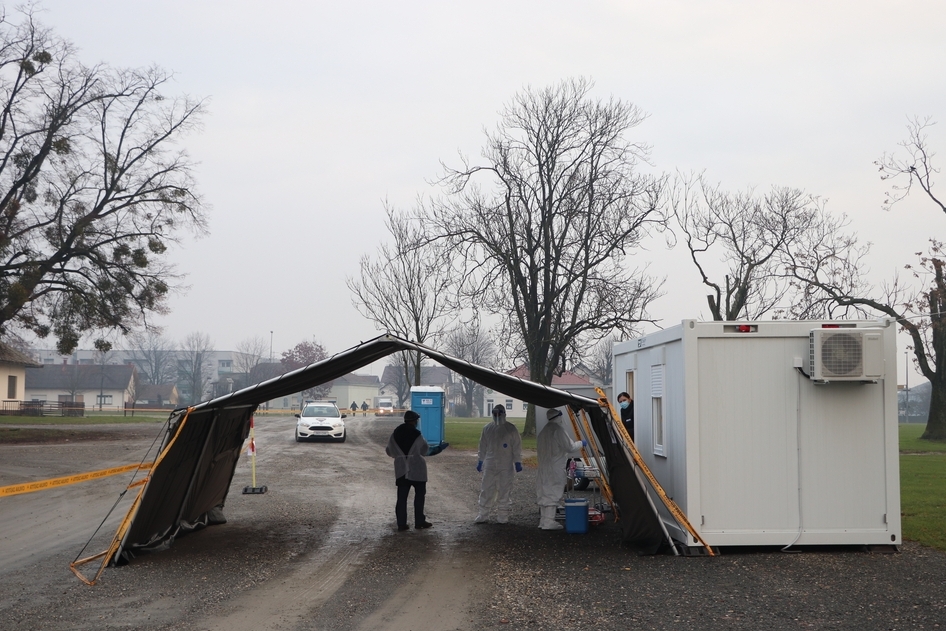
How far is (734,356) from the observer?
9.88 meters

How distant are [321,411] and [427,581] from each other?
24251mm

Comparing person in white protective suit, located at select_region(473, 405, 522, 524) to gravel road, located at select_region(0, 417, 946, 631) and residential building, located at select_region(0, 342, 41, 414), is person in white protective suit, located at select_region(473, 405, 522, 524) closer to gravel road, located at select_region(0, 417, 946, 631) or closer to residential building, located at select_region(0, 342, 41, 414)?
gravel road, located at select_region(0, 417, 946, 631)

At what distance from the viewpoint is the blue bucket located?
11.8 m

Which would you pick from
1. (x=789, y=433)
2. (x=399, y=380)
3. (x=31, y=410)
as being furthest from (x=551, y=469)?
(x=399, y=380)

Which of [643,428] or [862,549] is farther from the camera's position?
[643,428]

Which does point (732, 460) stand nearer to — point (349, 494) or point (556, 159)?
point (349, 494)

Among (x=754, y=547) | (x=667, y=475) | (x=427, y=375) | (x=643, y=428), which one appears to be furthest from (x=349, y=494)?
(x=427, y=375)

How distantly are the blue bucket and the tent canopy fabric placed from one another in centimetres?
66

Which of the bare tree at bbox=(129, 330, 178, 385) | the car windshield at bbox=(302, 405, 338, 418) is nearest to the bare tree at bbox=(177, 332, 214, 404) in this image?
the bare tree at bbox=(129, 330, 178, 385)

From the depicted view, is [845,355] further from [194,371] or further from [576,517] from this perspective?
[194,371]

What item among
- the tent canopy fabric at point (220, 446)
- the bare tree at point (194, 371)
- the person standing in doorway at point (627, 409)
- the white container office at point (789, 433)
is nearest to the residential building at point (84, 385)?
the bare tree at point (194, 371)

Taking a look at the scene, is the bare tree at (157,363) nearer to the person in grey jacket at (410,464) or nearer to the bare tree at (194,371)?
the bare tree at (194,371)

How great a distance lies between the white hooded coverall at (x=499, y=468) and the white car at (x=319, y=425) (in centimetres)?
1854

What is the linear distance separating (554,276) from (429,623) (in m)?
25.0
